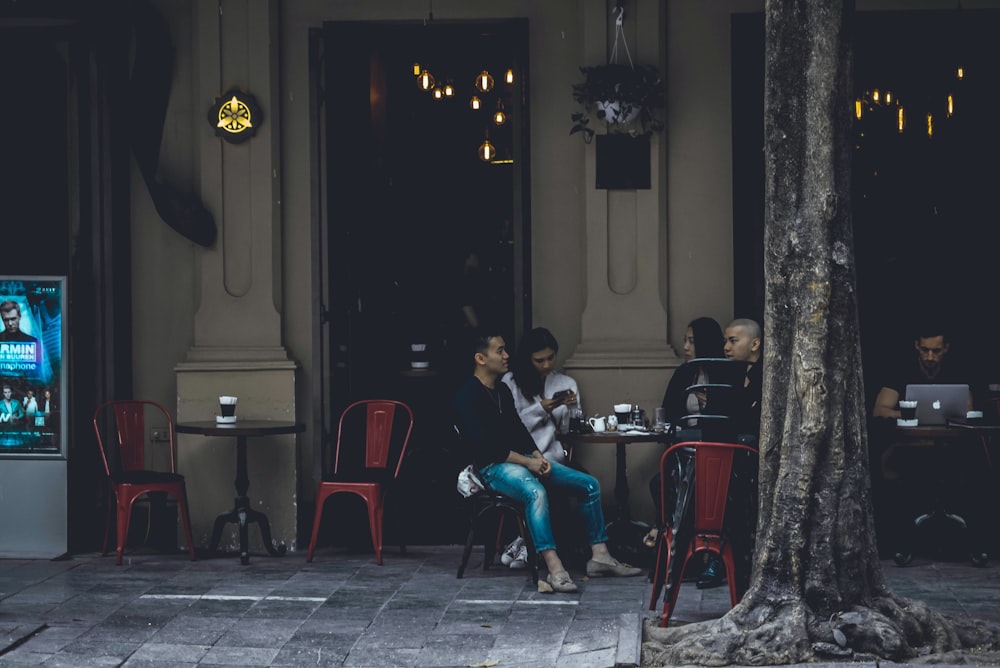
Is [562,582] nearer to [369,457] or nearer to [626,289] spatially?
[369,457]

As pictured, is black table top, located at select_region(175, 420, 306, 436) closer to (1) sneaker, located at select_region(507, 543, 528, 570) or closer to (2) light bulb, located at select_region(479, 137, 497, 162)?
(1) sneaker, located at select_region(507, 543, 528, 570)

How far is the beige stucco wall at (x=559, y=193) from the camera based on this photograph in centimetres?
904

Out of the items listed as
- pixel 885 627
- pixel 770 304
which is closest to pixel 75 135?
pixel 770 304

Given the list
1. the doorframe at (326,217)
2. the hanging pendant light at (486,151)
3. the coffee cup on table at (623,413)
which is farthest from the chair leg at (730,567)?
the hanging pendant light at (486,151)

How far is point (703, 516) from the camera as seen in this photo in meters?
6.62

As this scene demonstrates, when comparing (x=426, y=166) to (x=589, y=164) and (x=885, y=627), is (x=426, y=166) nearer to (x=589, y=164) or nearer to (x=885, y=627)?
(x=589, y=164)

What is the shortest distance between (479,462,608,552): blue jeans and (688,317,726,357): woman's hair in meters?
1.15

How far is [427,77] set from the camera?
12000mm

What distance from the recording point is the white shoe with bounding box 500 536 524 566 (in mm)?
8320

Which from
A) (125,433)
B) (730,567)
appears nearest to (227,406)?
(125,433)

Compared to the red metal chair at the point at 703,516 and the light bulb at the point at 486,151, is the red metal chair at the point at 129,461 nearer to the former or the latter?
the red metal chair at the point at 703,516

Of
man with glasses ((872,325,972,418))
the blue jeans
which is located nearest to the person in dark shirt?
the blue jeans

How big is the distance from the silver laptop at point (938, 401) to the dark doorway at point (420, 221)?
2624 millimetres

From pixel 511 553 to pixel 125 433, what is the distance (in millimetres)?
2685
